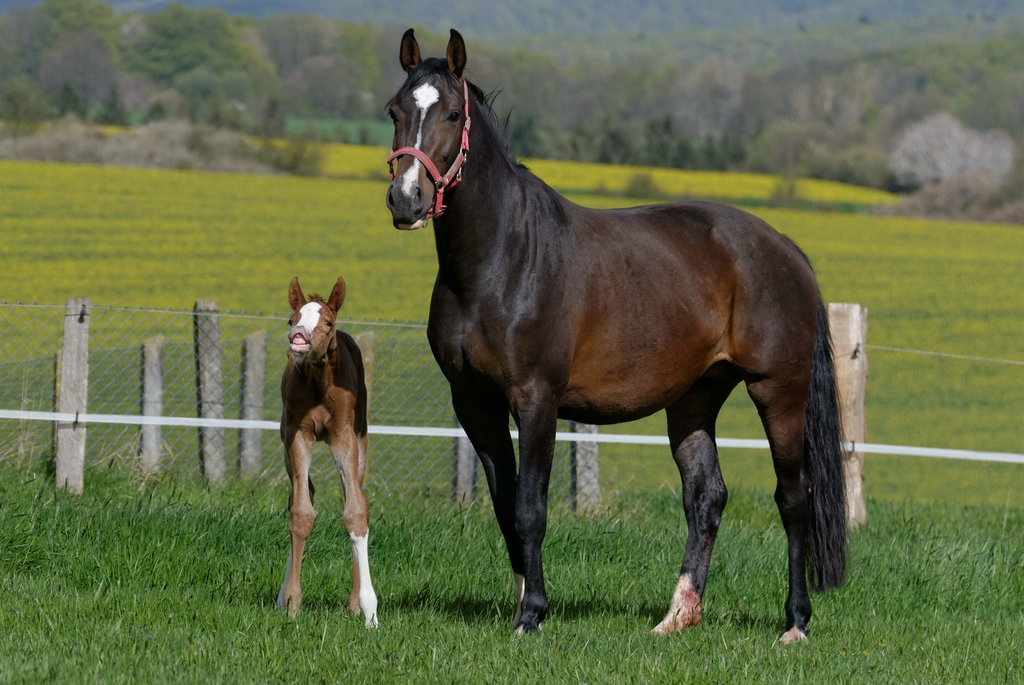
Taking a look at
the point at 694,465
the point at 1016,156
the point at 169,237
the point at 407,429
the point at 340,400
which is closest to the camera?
the point at 340,400

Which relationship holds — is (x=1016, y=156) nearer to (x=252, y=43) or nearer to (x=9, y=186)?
(x=9, y=186)

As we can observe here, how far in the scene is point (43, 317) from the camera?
55.1 ft

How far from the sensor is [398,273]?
2422 cm

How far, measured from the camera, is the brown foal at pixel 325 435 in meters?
5.19

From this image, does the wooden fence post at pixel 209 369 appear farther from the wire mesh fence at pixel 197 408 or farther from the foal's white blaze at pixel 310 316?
the foal's white blaze at pixel 310 316

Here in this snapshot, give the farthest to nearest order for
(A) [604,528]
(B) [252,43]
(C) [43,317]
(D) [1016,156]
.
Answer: (B) [252,43] < (D) [1016,156] < (C) [43,317] < (A) [604,528]

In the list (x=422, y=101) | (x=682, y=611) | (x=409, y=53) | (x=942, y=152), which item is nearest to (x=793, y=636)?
(x=682, y=611)

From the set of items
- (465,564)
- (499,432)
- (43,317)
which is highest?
(499,432)

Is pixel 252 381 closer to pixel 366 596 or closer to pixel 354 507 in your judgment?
pixel 354 507

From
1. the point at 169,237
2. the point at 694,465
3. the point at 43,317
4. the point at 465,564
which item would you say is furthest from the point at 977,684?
the point at 169,237

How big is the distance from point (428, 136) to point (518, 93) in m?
48.8

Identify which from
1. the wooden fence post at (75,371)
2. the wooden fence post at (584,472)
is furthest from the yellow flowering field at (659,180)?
the wooden fence post at (75,371)

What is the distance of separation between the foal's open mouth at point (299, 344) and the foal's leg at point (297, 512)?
62 centimetres

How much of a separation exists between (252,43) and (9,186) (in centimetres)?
3641
